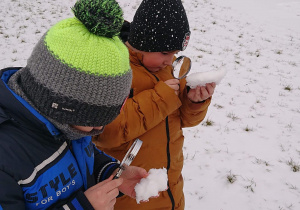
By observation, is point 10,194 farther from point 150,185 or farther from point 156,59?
point 156,59

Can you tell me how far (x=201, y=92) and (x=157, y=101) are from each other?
0.87 ft

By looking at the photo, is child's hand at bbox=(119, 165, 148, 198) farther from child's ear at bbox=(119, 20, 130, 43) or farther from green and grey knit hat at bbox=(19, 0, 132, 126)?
child's ear at bbox=(119, 20, 130, 43)

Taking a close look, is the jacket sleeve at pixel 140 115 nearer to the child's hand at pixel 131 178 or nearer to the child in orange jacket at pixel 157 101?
the child in orange jacket at pixel 157 101

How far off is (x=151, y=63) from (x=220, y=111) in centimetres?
286

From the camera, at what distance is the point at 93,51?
951 millimetres

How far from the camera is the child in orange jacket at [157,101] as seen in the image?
1483 millimetres

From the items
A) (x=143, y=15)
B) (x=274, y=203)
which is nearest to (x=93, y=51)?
(x=143, y=15)

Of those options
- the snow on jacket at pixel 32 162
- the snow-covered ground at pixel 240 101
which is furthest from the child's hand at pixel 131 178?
the snow-covered ground at pixel 240 101

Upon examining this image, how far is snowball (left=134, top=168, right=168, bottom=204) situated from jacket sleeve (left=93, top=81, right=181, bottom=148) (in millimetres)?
252

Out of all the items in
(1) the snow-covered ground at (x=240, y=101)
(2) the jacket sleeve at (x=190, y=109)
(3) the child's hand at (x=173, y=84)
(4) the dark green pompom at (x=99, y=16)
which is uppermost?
(4) the dark green pompom at (x=99, y=16)

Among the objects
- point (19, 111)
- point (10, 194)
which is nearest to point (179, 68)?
point (19, 111)

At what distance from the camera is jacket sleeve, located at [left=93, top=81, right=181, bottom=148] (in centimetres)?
146

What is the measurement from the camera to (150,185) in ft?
4.34

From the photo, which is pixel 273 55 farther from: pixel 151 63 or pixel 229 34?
pixel 151 63
